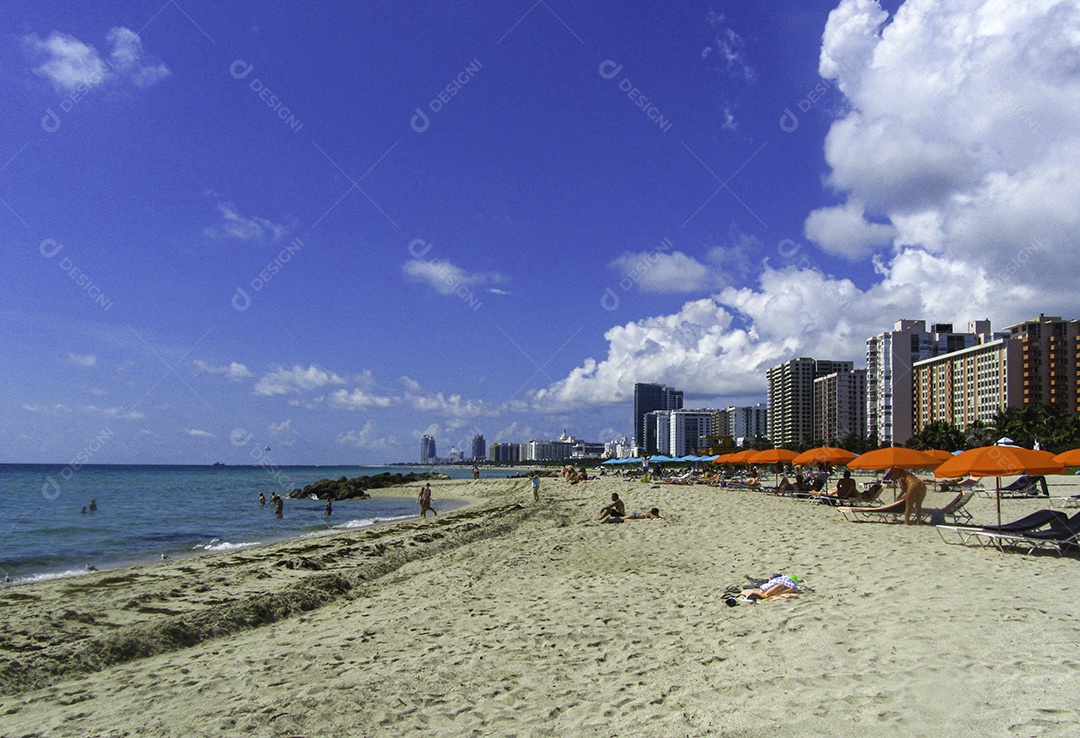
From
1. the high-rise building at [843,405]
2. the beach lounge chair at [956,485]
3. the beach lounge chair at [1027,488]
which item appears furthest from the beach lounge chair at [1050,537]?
the high-rise building at [843,405]

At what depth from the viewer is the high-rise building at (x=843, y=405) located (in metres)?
143

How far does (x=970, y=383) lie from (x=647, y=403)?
93342 mm

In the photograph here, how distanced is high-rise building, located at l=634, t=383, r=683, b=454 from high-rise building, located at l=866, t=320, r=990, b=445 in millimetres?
68598

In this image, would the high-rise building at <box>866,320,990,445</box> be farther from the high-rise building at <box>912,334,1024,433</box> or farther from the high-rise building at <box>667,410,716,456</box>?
the high-rise building at <box>667,410,716,456</box>

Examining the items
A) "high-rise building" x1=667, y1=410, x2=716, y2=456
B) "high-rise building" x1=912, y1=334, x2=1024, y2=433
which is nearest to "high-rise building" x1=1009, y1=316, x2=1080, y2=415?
"high-rise building" x1=912, y1=334, x2=1024, y2=433

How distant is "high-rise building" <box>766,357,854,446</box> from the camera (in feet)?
500

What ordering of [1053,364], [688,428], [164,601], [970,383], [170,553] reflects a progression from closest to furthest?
[164,601], [170,553], [1053,364], [970,383], [688,428]

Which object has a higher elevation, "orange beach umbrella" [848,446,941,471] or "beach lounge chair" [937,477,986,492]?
"orange beach umbrella" [848,446,941,471]

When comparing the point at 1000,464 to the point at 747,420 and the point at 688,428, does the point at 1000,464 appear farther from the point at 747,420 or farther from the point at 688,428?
the point at 747,420

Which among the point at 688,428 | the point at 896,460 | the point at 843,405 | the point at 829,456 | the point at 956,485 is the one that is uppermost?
the point at 843,405

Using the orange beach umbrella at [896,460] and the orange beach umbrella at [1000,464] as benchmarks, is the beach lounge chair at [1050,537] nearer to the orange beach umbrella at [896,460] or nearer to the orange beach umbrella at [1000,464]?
the orange beach umbrella at [1000,464]

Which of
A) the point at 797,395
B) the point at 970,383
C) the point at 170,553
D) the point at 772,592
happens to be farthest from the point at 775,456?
the point at 797,395

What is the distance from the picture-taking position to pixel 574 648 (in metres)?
6.52

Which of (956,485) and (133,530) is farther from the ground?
(956,485)
